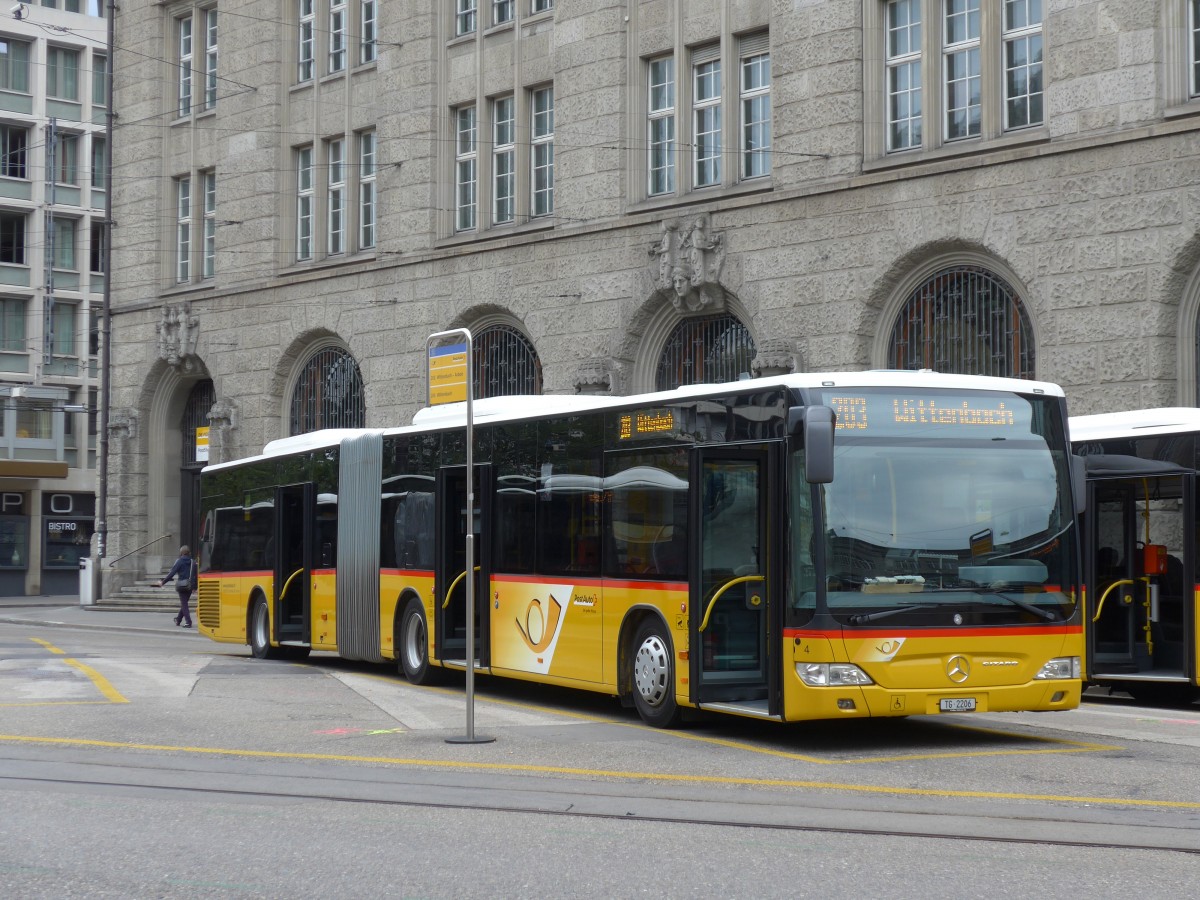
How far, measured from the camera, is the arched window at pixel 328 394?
36.6m

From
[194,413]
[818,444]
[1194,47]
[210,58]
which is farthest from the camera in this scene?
[194,413]

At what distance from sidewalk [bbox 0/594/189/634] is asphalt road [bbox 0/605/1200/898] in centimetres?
1731

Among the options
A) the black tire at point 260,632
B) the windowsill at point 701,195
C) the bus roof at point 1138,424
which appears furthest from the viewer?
the windowsill at point 701,195

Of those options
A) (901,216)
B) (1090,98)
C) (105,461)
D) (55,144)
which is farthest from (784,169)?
(55,144)

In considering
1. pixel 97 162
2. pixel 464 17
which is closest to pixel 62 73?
pixel 97 162

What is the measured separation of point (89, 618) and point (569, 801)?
1174 inches

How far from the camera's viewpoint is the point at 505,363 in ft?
108

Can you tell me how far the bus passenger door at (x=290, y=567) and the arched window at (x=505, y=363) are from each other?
9725 millimetres

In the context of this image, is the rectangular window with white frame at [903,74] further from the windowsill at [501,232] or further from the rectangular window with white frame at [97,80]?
the rectangular window with white frame at [97,80]

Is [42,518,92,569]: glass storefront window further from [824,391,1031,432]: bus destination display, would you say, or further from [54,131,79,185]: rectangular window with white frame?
[824,391,1031,432]: bus destination display

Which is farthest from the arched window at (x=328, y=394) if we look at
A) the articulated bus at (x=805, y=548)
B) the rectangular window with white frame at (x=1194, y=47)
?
the articulated bus at (x=805, y=548)

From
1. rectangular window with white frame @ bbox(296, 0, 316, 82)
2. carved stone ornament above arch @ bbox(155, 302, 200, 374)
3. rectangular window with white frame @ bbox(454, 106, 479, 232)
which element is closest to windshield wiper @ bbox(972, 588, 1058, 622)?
rectangular window with white frame @ bbox(454, 106, 479, 232)

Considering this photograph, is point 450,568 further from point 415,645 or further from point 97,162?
point 97,162

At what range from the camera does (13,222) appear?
58.7 meters
